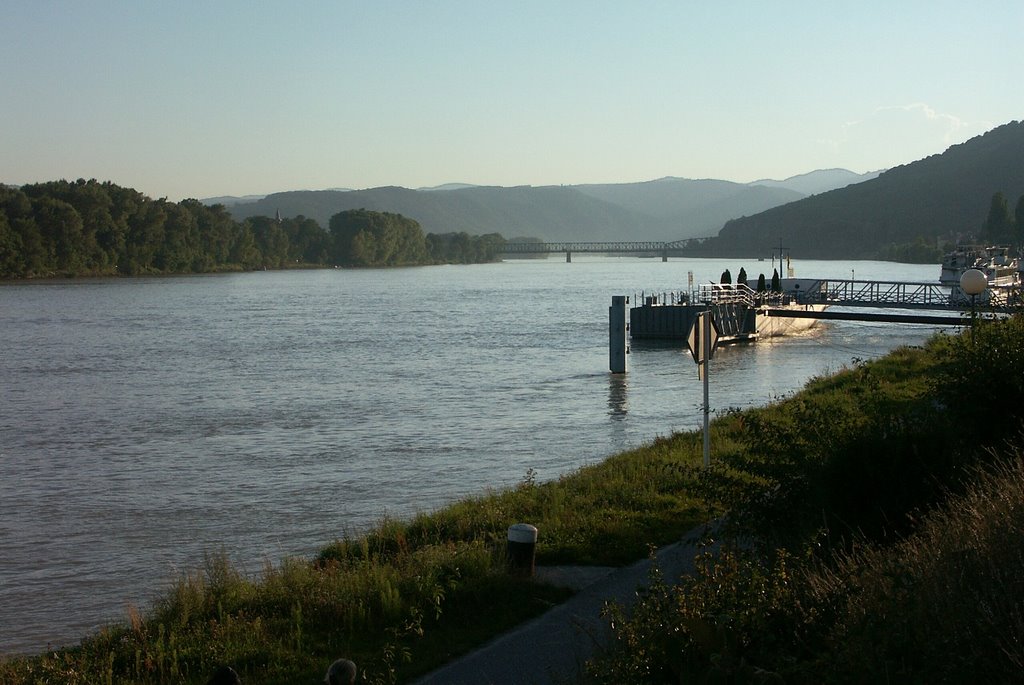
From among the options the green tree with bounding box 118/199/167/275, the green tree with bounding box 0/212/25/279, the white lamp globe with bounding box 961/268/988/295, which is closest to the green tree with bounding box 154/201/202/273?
the green tree with bounding box 118/199/167/275

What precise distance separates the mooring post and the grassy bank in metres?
25.5

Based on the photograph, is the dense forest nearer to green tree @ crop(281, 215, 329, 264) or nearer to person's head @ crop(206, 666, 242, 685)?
green tree @ crop(281, 215, 329, 264)

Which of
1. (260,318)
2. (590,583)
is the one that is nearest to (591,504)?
(590,583)

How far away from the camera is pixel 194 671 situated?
9.13 metres

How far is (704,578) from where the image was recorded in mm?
7977

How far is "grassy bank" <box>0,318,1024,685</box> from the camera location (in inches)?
265

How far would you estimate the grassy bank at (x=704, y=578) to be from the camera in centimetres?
672

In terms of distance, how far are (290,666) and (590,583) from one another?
3.31 meters

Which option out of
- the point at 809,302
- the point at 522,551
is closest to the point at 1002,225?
the point at 809,302

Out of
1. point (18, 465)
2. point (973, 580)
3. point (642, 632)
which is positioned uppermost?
point (973, 580)

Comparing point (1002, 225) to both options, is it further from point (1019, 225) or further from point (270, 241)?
point (270, 241)

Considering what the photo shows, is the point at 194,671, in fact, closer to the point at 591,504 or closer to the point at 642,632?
the point at 642,632

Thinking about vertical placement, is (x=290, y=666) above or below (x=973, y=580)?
below

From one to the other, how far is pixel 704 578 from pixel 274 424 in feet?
75.5
